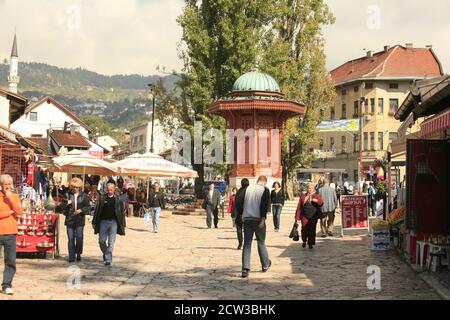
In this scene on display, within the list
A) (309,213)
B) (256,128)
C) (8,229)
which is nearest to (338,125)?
(256,128)


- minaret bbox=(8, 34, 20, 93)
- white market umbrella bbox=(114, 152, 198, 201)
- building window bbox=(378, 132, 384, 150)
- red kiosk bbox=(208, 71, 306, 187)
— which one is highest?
minaret bbox=(8, 34, 20, 93)

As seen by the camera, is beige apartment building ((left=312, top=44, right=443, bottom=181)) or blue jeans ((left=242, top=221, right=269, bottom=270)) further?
beige apartment building ((left=312, top=44, right=443, bottom=181))

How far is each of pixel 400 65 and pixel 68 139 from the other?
3849cm

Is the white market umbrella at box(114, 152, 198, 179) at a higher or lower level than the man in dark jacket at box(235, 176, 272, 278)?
higher

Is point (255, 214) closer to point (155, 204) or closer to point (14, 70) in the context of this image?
point (155, 204)

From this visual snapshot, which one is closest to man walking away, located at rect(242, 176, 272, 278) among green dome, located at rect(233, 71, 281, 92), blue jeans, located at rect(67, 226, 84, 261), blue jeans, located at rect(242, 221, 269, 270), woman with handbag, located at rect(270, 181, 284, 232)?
blue jeans, located at rect(242, 221, 269, 270)

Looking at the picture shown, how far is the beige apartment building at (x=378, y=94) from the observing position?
232 ft

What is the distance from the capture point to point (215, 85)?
1423 inches

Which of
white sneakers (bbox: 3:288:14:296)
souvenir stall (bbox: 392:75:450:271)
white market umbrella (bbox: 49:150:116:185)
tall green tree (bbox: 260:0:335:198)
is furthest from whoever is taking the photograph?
tall green tree (bbox: 260:0:335:198)

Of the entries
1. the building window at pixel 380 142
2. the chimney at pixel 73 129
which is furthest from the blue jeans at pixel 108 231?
the chimney at pixel 73 129

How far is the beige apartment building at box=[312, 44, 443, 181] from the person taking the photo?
232 ft

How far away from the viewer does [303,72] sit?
130 feet

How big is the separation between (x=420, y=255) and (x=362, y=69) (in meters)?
65.7

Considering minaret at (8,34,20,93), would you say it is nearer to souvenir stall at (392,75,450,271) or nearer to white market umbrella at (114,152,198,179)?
white market umbrella at (114,152,198,179)
